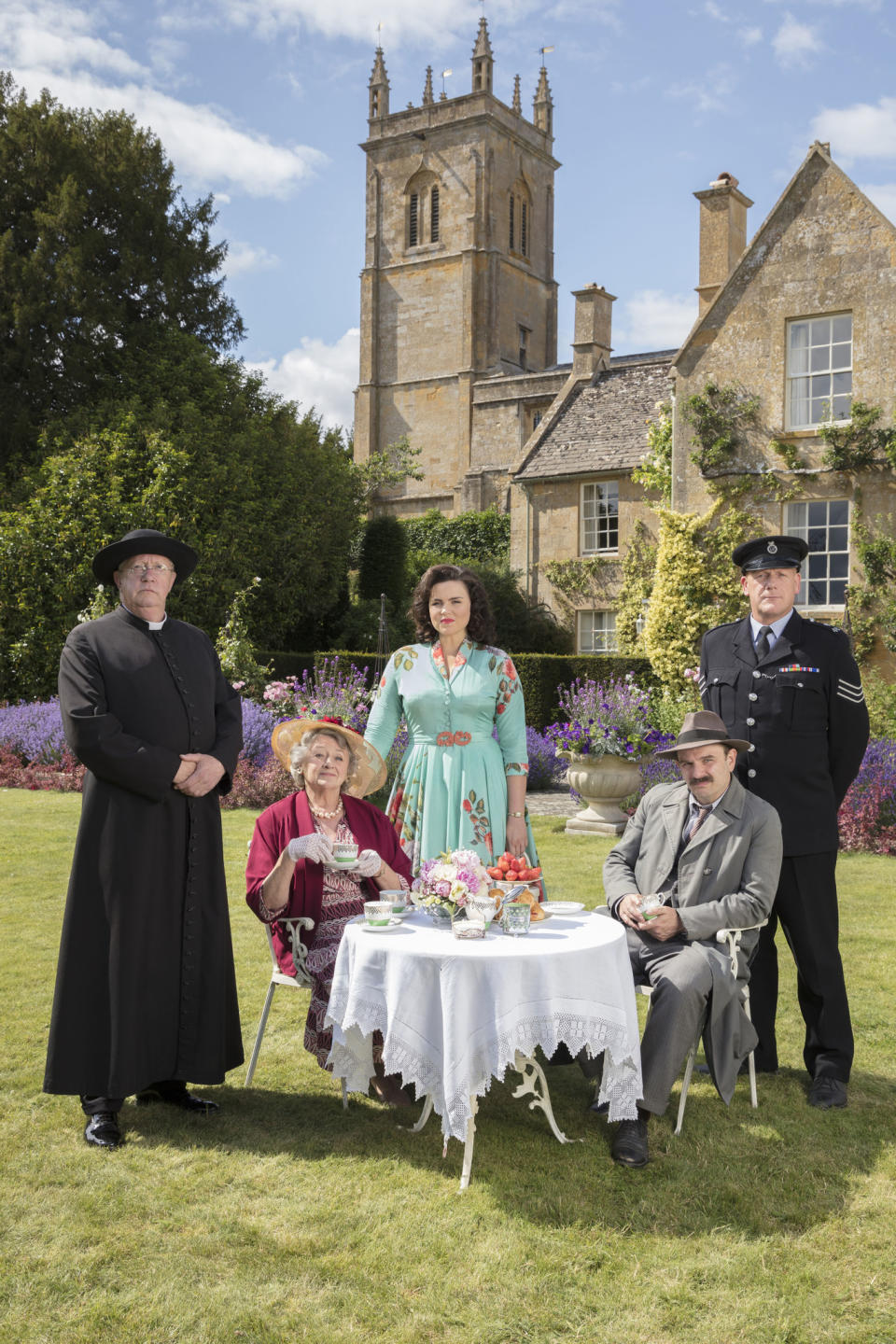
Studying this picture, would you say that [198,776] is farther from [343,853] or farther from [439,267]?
[439,267]

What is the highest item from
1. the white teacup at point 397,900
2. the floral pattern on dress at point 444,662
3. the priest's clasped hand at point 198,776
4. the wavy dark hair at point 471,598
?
the wavy dark hair at point 471,598

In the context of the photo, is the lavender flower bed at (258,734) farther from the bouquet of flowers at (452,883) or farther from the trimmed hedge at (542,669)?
the bouquet of flowers at (452,883)

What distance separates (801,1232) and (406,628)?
19.5m

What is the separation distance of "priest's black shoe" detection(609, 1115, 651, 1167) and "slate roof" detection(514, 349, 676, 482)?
20.2m

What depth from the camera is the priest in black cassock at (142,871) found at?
3721 millimetres

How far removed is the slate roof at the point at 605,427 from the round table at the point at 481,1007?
2023cm

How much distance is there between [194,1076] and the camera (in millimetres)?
3879

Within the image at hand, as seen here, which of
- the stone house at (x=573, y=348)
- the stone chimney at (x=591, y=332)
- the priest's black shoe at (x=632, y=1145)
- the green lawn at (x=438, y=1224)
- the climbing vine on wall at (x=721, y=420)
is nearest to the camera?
the green lawn at (x=438, y=1224)

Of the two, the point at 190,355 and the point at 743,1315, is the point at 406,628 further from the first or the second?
the point at 743,1315

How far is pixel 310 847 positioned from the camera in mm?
3877

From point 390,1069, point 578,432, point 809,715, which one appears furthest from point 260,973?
point 578,432

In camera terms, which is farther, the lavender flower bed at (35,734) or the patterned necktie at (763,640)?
the lavender flower bed at (35,734)

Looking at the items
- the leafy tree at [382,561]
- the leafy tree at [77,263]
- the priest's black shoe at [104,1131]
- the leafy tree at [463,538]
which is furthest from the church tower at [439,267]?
the priest's black shoe at [104,1131]

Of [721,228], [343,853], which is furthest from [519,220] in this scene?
[343,853]
